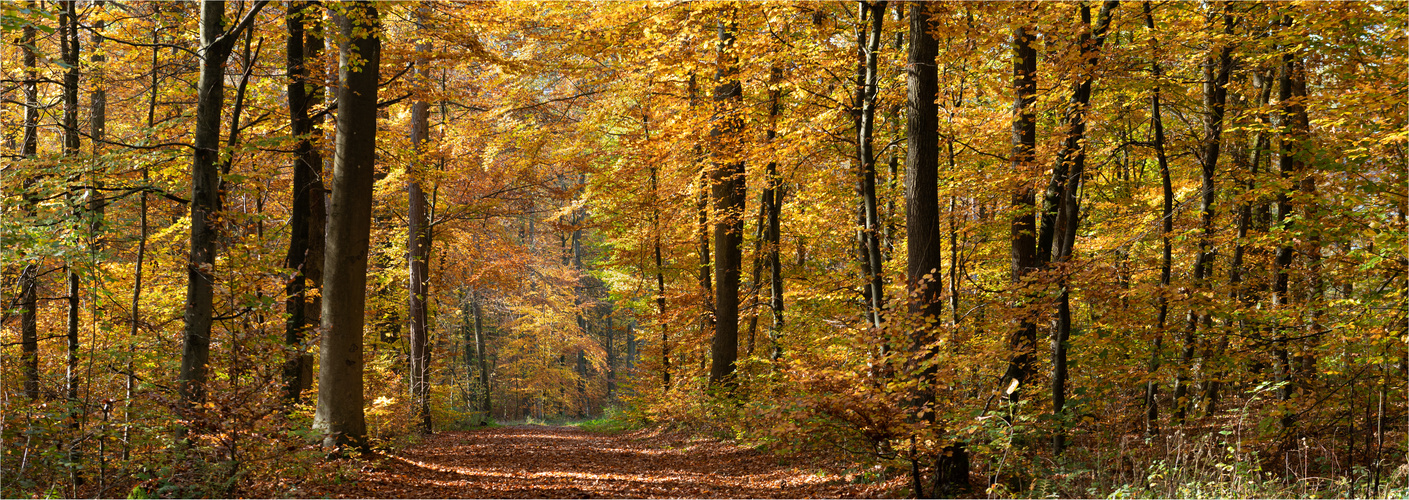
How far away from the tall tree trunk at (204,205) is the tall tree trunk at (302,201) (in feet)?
7.86

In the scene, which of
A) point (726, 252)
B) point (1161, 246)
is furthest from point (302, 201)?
point (1161, 246)

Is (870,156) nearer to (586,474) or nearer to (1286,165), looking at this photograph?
(586,474)

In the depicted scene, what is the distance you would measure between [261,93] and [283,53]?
1054 millimetres

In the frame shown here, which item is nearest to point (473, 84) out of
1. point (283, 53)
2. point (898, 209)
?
point (283, 53)

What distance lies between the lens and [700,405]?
13664 mm

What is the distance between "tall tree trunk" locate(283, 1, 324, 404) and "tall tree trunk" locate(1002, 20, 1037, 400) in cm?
816

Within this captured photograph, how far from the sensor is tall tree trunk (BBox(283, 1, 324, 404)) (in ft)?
29.7

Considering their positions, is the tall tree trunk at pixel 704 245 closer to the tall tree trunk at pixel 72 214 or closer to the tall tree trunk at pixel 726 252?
the tall tree trunk at pixel 726 252

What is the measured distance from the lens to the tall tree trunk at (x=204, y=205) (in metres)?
6.11

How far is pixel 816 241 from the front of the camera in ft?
48.0

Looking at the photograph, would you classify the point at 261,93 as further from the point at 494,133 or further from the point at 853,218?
the point at 853,218

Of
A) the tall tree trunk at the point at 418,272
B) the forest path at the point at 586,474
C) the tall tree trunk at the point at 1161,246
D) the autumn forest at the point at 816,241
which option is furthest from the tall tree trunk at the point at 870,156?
the tall tree trunk at the point at 418,272

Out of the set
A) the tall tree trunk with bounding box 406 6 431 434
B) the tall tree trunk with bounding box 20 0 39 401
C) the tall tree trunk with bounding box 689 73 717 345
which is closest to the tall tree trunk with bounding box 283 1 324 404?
the tall tree trunk with bounding box 20 0 39 401

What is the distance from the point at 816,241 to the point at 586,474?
702 centimetres
